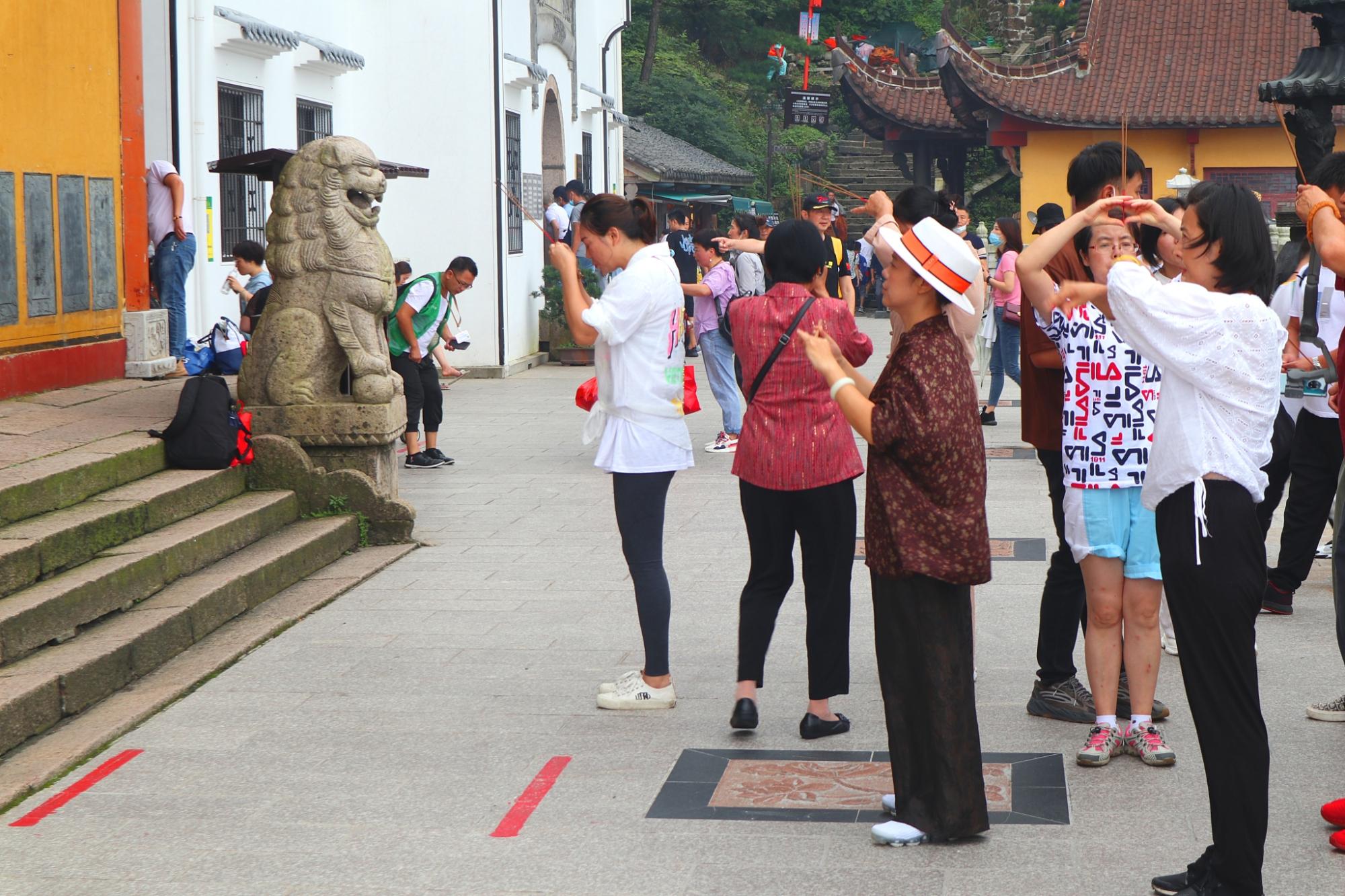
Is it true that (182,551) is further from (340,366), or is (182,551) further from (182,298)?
(182,298)

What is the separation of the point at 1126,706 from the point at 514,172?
15.4 m

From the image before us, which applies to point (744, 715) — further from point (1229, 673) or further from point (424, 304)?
point (424, 304)

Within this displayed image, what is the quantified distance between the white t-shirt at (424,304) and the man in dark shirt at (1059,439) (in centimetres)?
634

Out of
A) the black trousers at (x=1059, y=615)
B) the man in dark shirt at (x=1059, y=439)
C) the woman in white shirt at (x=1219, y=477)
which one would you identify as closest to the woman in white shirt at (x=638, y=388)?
the man in dark shirt at (x=1059, y=439)

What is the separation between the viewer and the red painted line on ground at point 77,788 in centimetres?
476

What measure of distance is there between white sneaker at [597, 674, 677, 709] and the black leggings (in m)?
0.06

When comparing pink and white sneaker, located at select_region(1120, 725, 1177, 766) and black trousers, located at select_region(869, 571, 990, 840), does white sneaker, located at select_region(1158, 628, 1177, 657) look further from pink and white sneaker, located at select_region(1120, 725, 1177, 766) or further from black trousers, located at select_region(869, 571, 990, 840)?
black trousers, located at select_region(869, 571, 990, 840)

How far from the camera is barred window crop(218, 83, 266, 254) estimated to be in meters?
14.0

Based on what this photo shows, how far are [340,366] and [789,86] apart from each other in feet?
134

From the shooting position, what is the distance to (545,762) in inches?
207

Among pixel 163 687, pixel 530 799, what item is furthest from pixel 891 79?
pixel 530 799

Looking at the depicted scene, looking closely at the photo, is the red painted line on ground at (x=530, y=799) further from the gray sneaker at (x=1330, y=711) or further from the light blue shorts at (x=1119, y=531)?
the gray sneaker at (x=1330, y=711)

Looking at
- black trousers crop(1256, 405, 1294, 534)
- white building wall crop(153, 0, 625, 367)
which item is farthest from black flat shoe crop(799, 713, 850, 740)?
white building wall crop(153, 0, 625, 367)

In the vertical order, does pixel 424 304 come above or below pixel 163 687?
above
